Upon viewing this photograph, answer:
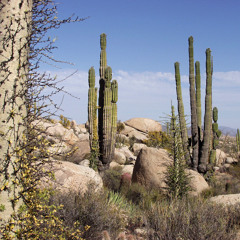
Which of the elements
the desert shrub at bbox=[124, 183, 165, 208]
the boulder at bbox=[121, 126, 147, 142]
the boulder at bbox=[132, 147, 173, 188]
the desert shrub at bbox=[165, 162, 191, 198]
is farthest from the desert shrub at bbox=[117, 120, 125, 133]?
the desert shrub at bbox=[165, 162, 191, 198]

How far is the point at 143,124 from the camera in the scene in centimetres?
3500

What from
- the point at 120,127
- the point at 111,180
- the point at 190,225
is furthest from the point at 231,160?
the point at 190,225

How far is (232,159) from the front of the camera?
23.8 meters

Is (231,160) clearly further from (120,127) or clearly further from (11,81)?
(11,81)

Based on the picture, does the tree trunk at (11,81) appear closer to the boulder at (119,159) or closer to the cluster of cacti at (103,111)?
the cluster of cacti at (103,111)

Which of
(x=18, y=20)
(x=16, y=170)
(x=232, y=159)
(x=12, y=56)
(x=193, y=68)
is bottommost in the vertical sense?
(x=232, y=159)

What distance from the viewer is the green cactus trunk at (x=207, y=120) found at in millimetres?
14641

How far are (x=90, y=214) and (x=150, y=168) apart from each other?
5.90 m

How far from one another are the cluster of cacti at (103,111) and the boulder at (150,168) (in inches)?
100

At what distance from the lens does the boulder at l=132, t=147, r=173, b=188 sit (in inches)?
449

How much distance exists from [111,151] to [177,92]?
4.42 meters

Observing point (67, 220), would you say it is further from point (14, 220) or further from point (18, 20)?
point (18, 20)

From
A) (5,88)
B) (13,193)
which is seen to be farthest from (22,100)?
(13,193)

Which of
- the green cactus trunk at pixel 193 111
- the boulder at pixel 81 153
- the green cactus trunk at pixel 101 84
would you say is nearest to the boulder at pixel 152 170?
the green cactus trunk at pixel 193 111
